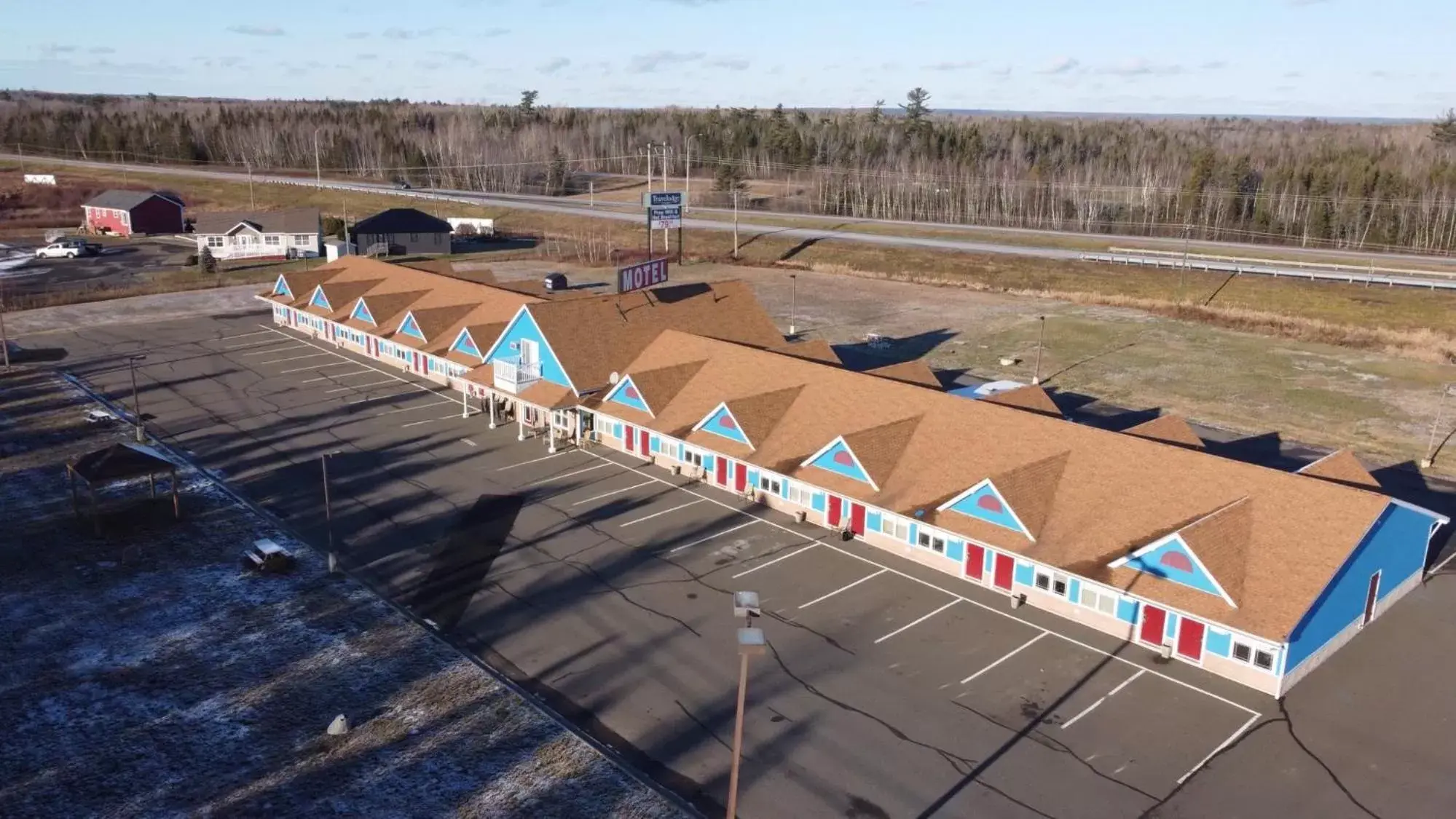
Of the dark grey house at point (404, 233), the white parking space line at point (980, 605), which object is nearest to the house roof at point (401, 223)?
the dark grey house at point (404, 233)

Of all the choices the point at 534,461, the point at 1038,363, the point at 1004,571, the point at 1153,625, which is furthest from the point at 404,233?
the point at 1153,625

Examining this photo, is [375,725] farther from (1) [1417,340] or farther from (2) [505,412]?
(1) [1417,340]

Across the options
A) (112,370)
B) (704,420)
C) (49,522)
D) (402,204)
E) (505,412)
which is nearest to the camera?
(49,522)

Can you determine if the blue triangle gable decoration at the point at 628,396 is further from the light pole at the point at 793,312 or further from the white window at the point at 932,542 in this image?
the light pole at the point at 793,312

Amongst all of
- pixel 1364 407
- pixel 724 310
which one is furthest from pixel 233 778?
pixel 1364 407

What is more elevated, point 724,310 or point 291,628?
point 724,310

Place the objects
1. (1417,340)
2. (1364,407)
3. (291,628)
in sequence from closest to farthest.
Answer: (291,628)
(1364,407)
(1417,340)

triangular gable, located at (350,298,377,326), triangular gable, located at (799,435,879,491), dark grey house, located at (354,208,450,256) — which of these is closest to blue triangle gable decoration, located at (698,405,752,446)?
triangular gable, located at (799,435,879,491)

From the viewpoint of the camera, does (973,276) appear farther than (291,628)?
Yes

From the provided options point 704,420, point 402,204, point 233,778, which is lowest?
point 233,778
